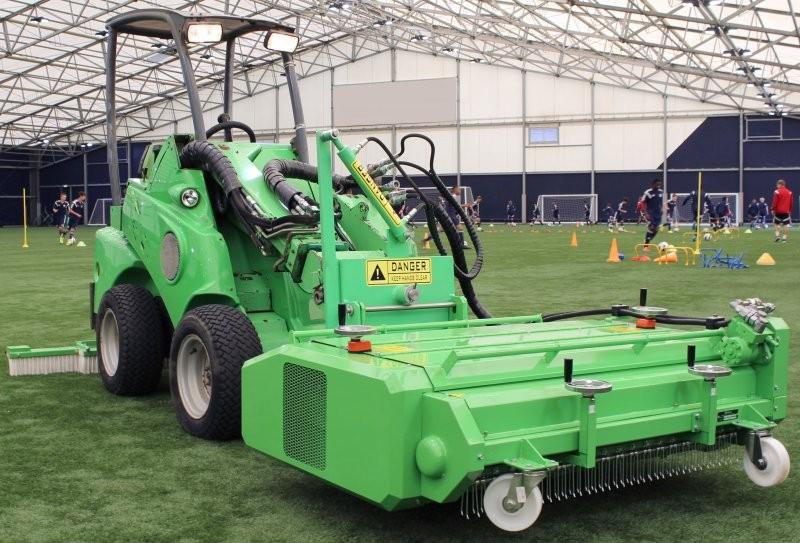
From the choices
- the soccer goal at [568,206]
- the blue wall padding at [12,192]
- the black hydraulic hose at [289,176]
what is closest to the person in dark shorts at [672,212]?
the soccer goal at [568,206]

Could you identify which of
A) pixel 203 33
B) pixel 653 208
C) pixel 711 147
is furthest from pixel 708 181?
pixel 203 33

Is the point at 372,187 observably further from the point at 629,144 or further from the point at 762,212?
the point at 629,144

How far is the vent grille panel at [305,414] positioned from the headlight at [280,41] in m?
3.27

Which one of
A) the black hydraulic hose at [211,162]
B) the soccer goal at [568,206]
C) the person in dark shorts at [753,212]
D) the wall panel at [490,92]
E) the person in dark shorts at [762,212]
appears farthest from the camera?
the soccer goal at [568,206]

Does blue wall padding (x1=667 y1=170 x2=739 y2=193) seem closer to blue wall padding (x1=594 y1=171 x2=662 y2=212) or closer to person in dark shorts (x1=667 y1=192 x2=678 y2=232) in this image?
blue wall padding (x1=594 y1=171 x2=662 y2=212)

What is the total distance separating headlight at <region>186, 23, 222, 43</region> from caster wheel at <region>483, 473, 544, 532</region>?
4.08 m

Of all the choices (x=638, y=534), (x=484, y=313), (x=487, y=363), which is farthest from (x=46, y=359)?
(x=638, y=534)

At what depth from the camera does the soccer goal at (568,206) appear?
46.4m

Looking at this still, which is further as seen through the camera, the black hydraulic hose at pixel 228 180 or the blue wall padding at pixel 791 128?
the blue wall padding at pixel 791 128

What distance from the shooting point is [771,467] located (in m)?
4.32

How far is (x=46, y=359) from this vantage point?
757cm

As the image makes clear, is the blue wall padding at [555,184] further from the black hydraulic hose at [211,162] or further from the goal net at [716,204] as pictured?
the black hydraulic hose at [211,162]

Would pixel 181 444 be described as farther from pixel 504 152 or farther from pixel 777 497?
pixel 504 152

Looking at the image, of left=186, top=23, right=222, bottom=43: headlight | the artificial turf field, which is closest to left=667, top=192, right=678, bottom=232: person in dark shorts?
the artificial turf field
